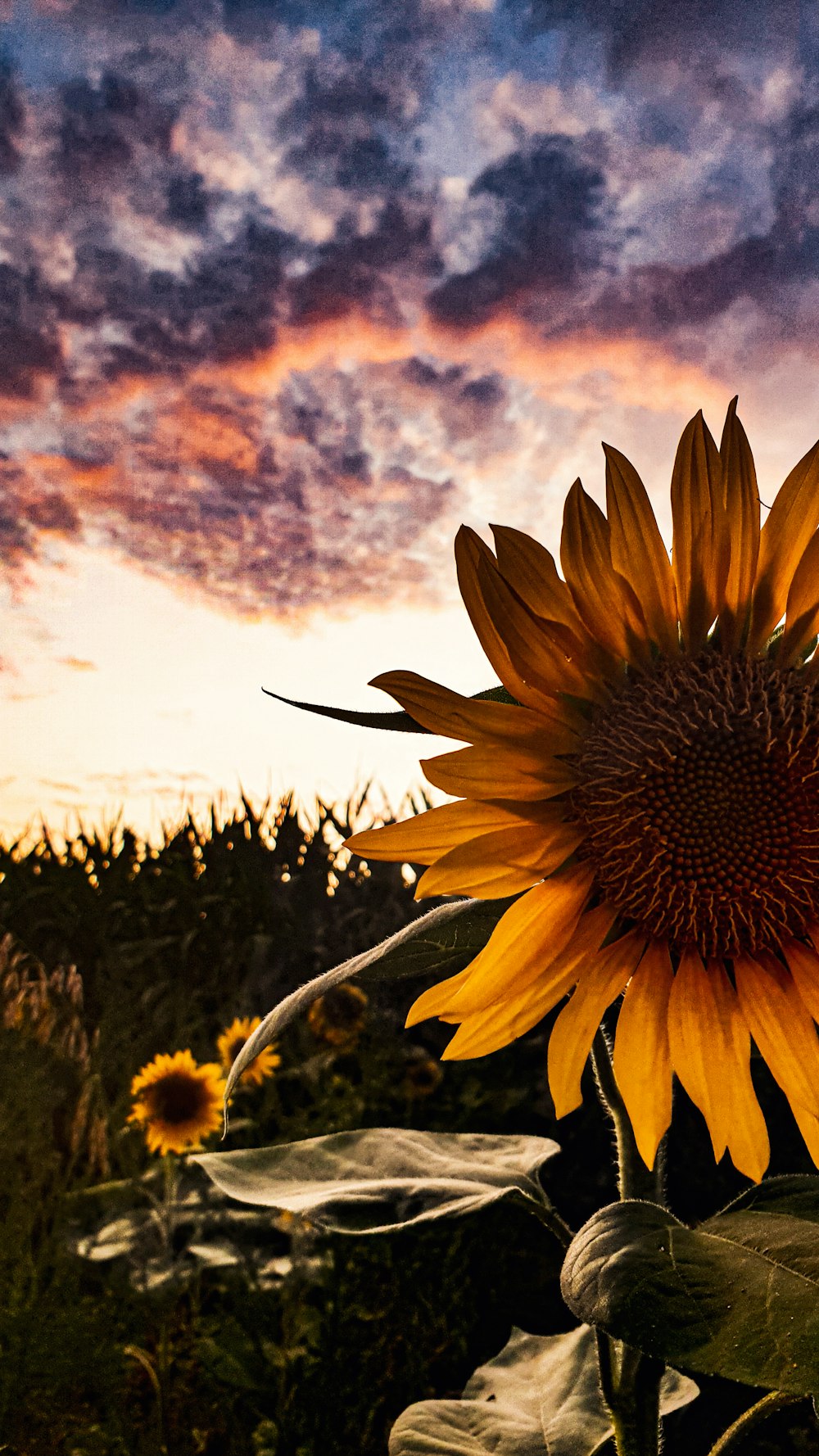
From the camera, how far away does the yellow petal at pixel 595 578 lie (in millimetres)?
937

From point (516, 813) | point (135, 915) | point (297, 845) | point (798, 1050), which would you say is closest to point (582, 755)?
point (516, 813)

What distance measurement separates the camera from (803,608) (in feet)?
3.24

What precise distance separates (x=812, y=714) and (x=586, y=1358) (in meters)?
0.82

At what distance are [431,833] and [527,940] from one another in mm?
117

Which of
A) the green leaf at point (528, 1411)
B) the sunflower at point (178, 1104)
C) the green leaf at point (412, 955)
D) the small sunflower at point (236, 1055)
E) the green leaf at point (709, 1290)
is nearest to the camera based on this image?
the green leaf at point (709, 1290)

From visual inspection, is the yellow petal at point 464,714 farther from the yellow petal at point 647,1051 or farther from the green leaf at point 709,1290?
the green leaf at point 709,1290

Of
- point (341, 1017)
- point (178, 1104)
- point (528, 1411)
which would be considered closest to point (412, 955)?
point (528, 1411)

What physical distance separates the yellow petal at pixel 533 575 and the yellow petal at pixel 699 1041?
325 millimetres

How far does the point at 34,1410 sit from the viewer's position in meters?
2.52

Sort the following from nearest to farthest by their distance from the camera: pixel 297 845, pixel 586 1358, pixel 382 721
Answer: pixel 382 721 < pixel 586 1358 < pixel 297 845

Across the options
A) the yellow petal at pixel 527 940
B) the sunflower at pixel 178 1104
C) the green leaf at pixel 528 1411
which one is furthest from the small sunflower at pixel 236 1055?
the yellow petal at pixel 527 940

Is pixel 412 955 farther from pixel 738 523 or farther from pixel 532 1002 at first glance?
pixel 738 523

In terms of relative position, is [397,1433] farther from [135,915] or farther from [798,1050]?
[135,915]

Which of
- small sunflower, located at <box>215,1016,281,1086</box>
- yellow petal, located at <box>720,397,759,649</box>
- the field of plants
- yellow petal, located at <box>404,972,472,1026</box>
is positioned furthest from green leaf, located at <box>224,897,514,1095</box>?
small sunflower, located at <box>215,1016,281,1086</box>
